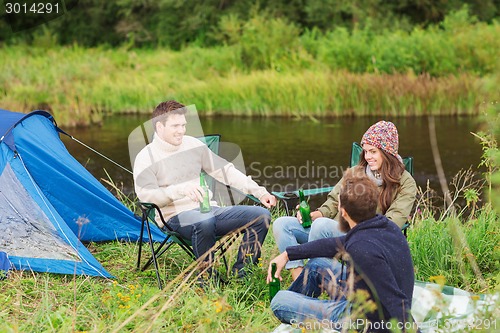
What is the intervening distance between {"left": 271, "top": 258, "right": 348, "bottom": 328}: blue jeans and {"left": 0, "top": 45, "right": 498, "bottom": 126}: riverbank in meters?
7.41

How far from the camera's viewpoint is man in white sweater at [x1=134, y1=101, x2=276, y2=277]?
11.5 ft

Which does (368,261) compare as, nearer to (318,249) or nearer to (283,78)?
(318,249)

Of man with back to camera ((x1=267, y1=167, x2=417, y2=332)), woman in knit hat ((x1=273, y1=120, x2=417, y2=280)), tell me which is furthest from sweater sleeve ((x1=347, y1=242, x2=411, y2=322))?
woman in knit hat ((x1=273, y1=120, x2=417, y2=280))

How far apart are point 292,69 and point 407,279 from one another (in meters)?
10.6

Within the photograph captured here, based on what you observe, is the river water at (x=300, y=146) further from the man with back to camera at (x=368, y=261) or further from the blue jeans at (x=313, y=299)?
the man with back to camera at (x=368, y=261)

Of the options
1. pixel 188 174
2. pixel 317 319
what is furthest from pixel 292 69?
pixel 317 319

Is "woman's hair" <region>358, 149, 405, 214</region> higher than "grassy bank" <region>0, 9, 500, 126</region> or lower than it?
higher

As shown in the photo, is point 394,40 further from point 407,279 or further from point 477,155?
point 407,279

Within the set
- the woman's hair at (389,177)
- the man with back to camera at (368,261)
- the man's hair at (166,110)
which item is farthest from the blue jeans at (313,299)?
the man's hair at (166,110)

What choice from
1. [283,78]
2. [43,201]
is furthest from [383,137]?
[283,78]

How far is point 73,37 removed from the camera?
826 inches

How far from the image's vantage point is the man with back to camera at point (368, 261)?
2.48 metres

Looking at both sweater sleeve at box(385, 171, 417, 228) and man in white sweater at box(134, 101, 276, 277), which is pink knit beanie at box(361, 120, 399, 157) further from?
man in white sweater at box(134, 101, 276, 277)

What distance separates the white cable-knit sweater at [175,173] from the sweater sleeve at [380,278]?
4.30ft
